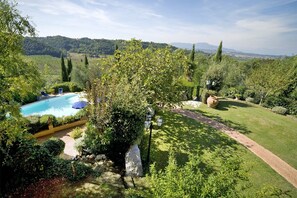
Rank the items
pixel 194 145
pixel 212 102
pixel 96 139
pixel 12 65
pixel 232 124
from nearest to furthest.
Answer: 1. pixel 12 65
2. pixel 96 139
3. pixel 194 145
4. pixel 232 124
5. pixel 212 102

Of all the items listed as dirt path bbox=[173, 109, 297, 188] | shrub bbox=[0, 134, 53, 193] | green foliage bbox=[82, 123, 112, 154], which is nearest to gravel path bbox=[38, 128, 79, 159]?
green foliage bbox=[82, 123, 112, 154]

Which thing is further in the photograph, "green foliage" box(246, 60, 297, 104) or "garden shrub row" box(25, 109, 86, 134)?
"green foliage" box(246, 60, 297, 104)

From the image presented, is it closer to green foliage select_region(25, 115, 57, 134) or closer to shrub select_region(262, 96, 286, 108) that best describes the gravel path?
green foliage select_region(25, 115, 57, 134)

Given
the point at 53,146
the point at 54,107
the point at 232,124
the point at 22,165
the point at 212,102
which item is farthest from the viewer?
the point at 54,107

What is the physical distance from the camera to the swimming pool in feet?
62.3

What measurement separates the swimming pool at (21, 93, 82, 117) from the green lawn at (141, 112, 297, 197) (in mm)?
11226

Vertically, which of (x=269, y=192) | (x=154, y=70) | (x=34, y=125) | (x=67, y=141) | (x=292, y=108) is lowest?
(x=67, y=141)

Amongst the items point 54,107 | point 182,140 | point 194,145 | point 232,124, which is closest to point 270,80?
point 232,124

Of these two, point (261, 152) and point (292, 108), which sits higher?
point (292, 108)

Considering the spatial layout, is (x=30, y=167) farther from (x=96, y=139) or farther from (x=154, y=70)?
(x=154, y=70)

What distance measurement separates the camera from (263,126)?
1430 centimetres

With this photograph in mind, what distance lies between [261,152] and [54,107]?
2092 cm

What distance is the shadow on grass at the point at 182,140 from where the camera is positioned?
9.16 m

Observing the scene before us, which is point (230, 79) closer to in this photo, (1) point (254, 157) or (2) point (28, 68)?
(1) point (254, 157)
